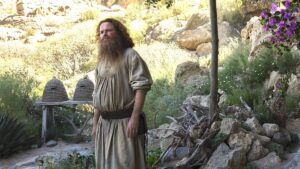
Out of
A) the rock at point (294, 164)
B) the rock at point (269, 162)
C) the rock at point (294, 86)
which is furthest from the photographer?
the rock at point (294, 86)

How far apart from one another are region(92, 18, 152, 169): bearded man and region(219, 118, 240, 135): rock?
1.71 m

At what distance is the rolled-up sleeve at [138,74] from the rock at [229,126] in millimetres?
1837

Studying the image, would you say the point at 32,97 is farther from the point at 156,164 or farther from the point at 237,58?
the point at 156,164

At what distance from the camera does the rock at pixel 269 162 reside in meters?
4.68

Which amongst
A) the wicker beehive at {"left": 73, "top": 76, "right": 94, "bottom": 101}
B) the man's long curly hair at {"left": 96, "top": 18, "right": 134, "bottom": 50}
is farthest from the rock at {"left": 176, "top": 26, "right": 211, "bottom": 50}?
the man's long curly hair at {"left": 96, "top": 18, "right": 134, "bottom": 50}

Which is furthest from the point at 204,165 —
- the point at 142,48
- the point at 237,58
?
the point at 142,48

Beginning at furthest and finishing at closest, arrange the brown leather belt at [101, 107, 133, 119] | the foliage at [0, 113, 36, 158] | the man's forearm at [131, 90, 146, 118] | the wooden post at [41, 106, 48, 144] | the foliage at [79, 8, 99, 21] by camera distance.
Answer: the foliage at [79, 8, 99, 21]
the wooden post at [41, 106, 48, 144]
the foliage at [0, 113, 36, 158]
the brown leather belt at [101, 107, 133, 119]
the man's forearm at [131, 90, 146, 118]

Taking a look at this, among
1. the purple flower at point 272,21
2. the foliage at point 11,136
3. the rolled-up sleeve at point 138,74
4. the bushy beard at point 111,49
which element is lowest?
the foliage at point 11,136

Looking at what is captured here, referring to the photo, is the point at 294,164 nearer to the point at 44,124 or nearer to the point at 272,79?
the point at 272,79

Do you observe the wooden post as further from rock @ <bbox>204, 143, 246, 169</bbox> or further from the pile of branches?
rock @ <bbox>204, 143, 246, 169</bbox>

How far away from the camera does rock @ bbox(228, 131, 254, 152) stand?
4816mm

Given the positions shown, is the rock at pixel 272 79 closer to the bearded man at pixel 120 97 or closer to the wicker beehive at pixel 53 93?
the wicker beehive at pixel 53 93

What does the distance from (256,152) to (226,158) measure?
0.43 meters

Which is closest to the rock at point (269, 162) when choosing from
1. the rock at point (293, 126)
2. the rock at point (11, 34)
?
the rock at point (293, 126)
